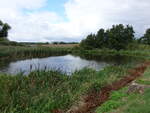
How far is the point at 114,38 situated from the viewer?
58.2m

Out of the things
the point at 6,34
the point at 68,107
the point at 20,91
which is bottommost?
the point at 68,107

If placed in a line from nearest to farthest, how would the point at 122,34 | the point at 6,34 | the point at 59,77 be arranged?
the point at 59,77, the point at 6,34, the point at 122,34

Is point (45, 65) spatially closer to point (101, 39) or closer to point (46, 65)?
point (46, 65)

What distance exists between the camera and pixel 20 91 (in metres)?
7.42

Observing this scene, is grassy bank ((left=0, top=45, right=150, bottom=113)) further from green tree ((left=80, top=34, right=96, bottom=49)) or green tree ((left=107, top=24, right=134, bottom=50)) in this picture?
green tree ((left=80, top=34, right=96, bottom=49))

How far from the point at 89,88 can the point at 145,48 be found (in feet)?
166

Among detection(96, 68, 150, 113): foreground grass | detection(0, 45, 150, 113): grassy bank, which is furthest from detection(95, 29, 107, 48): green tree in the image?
detection(96, 68, 150, 113): foreground grass

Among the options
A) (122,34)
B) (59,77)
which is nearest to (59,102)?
(59,77)

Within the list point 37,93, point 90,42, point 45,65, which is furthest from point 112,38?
point 37,93

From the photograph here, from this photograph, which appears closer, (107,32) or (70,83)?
(70,83)

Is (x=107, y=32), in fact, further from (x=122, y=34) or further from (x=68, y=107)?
(x=68, y=107)

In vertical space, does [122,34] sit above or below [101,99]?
above

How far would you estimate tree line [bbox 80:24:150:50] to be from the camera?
58562 millimetres

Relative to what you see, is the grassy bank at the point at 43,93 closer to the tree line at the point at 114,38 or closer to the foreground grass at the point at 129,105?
the foreground grass at the point at 129,105
